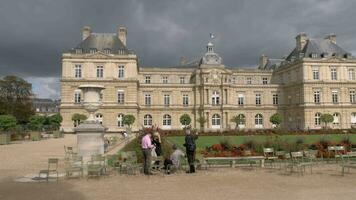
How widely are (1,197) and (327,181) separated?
806 cm

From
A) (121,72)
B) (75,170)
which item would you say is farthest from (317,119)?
(75,170)

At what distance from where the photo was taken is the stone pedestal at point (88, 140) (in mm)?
12281

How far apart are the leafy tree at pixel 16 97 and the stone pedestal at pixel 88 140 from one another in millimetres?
44174

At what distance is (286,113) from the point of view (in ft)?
168

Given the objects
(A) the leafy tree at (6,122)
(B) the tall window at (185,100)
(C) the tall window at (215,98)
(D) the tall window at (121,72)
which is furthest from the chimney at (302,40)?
(A) the leafy tree at (6,122)

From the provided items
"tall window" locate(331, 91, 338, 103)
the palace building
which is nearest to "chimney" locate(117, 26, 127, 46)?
the palace building

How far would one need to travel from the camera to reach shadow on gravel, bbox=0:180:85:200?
7602 millimetres

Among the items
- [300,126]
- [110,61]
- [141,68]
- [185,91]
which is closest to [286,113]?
[300,126]

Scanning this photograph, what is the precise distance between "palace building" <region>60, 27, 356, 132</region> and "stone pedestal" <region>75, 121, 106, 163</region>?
31403 mm

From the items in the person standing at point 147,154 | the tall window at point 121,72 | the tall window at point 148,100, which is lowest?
the person standing at point 147,154

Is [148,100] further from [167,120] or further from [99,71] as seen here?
[99,71]

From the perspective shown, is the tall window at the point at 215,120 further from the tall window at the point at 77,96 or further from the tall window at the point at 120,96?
the tall window at the point at 77,96

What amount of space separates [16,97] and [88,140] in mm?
51364

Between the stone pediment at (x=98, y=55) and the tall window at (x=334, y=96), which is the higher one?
the stone pediment at (x=98, y=55)
